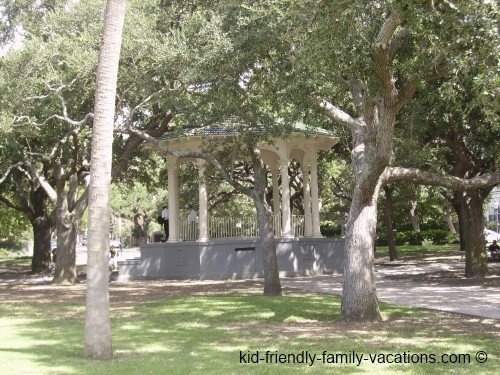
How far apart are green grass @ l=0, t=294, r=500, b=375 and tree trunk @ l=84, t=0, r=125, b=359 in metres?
→ 0.40

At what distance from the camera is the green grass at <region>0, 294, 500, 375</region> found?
26.4ft

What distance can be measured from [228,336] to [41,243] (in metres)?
22.4

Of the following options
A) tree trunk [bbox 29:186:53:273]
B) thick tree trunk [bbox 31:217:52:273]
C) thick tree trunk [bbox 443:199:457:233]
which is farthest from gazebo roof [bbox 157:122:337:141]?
thick tree trunk [bbox 443:199:457:233]

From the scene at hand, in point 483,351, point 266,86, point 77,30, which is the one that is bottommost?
point 483,351

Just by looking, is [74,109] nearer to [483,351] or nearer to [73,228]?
[73,228]

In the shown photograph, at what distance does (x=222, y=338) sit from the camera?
417 inches

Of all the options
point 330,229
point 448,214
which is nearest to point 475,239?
point 330,229

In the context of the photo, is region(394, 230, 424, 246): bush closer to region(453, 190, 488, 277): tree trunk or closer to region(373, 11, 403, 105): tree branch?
Answer: region(453, 190, 488, 277): tree trunk

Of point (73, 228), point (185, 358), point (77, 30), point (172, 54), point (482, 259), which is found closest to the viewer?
point (185, 358)

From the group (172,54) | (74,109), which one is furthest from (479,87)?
(74,109)

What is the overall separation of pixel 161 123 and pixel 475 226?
12.6m

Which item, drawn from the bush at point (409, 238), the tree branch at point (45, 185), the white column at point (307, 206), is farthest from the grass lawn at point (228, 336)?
the bush at point (409, 238)

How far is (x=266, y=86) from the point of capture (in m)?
15.3

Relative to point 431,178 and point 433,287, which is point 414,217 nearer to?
point 433,287
